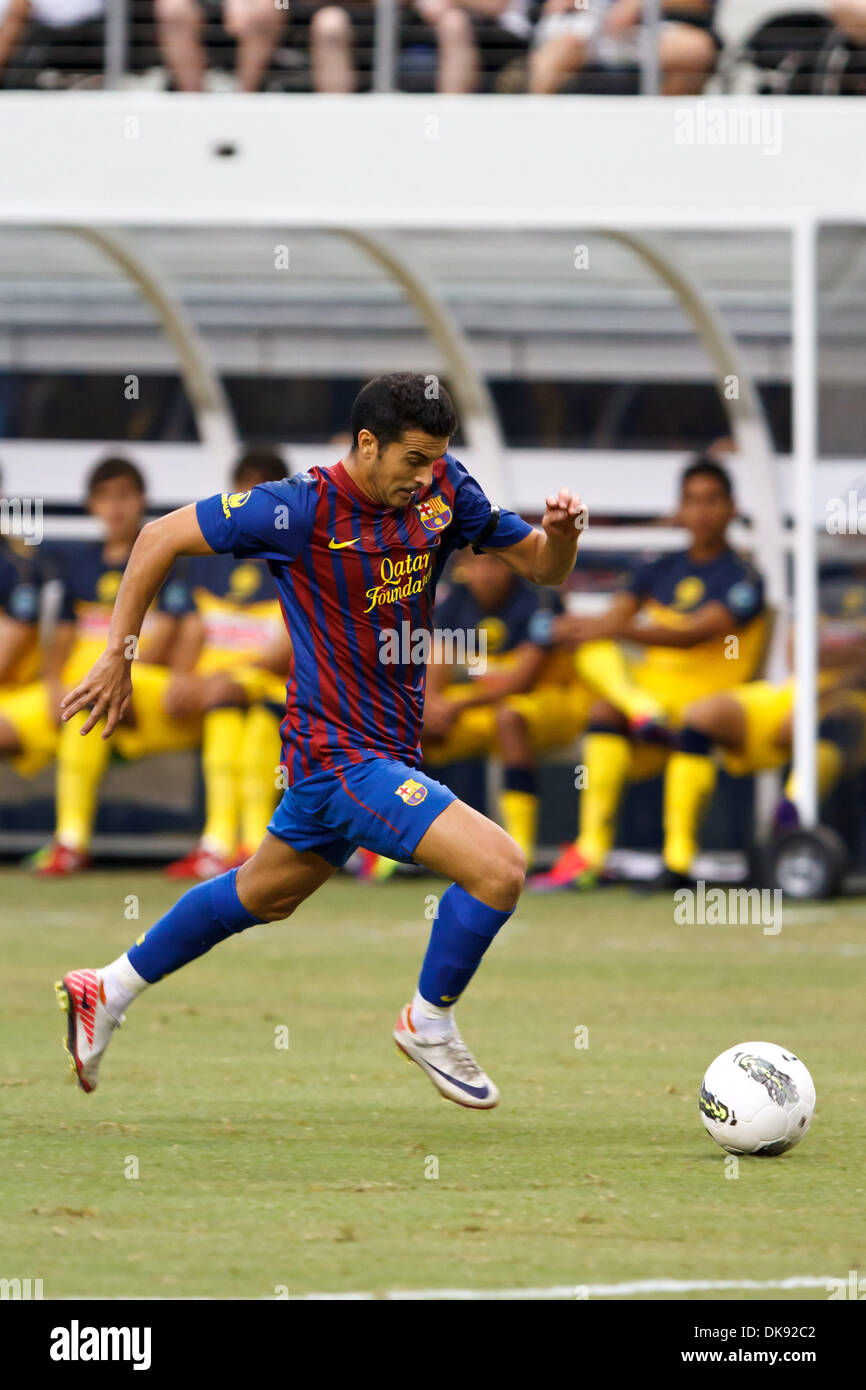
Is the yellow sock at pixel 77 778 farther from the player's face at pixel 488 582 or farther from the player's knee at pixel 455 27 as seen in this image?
the player's knee at pixel 455 27

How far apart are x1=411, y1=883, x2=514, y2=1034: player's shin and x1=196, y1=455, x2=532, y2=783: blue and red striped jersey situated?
1.27 feet

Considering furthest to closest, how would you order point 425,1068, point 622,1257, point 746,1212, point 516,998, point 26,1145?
point 516,998 → point 425,1068 → point 26,1145 → point 746,1212 → point 622,1257

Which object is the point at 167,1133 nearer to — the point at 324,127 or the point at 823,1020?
the point at 823,1020

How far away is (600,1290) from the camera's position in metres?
3.47

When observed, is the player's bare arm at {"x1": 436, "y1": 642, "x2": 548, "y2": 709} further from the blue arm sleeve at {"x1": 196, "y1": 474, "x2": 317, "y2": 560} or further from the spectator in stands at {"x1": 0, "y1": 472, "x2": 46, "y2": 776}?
the blue arm sleeve at {"x1": 196, "y1": 474, "x2": 317, "y2": 560}

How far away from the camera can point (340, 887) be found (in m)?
10.7

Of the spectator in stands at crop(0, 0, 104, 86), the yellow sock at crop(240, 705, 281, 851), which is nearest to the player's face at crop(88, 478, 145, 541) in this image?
the yellow sock at crop(240, 705, 281, 851)

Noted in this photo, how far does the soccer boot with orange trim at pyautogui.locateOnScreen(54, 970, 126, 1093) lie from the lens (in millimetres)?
5125

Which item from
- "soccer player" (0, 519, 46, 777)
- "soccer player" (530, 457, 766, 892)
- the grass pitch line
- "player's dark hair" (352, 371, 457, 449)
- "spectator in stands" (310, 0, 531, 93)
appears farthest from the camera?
"spectator in stands" (310, 0, 531, 93)

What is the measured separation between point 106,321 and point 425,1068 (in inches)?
295

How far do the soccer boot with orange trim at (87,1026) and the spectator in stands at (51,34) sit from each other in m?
8.04

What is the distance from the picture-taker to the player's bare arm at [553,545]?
16.0 feet
